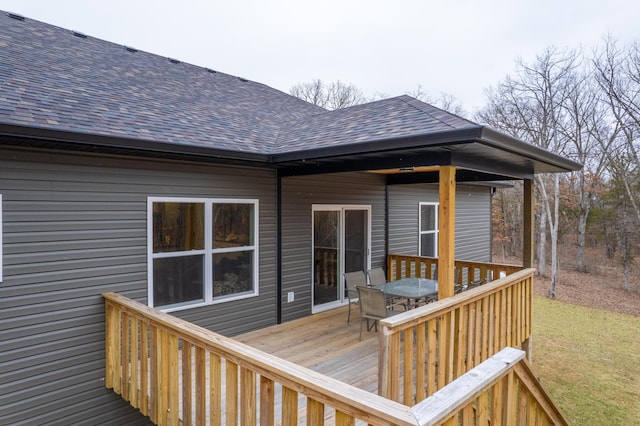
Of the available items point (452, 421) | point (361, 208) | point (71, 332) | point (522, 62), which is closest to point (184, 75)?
point (361, 208)

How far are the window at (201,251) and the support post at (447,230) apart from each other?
2.67 meters

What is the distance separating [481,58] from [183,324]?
22.9 m

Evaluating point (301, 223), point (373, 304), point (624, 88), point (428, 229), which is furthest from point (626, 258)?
point (301, 223)

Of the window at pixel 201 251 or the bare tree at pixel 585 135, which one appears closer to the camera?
the window at pixel 201 251

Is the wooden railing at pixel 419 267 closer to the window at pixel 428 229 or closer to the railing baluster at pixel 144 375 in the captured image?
the window at pixel 428 229

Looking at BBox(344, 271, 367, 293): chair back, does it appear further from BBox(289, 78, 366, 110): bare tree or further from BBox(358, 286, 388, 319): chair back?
BBox(289, 78, 366, 110): bare tree

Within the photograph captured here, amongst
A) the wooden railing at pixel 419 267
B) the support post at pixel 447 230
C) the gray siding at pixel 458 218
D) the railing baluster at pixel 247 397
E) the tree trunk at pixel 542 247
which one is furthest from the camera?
the tree trunk at pixel 542 247

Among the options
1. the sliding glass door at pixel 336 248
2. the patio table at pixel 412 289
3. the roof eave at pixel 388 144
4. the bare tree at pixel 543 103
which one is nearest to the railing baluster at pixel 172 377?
the roof eave at pixel 388 144

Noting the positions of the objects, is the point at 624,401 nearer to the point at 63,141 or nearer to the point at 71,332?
Answer: the point at 71,332

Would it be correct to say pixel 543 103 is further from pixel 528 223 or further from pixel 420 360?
pixel 420 360

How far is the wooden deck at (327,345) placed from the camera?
404cm

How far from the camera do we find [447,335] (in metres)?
3.50

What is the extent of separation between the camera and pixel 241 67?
27547 mm

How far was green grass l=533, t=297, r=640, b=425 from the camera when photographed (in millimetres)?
5137
